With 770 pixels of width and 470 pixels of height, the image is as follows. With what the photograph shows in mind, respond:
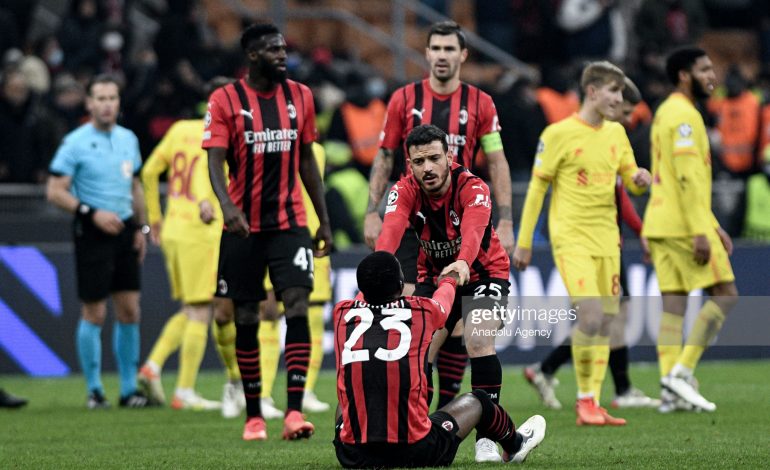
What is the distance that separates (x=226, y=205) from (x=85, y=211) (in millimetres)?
3329

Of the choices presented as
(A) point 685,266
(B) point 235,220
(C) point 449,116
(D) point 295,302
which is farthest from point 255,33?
(A) point 685,266

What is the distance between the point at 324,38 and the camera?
22.6m

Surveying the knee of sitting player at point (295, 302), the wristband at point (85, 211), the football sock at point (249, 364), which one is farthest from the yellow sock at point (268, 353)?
the knee of sitting player at point (295, 302)

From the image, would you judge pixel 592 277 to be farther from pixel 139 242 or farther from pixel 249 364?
pixel 139 242

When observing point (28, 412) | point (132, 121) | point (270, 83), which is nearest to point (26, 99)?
point (132, 121)

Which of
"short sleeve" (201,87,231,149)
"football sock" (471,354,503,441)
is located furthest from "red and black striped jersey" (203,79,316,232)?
"football sock" (471,354,503,441)

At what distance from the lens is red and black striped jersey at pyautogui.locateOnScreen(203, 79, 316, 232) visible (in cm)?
1018

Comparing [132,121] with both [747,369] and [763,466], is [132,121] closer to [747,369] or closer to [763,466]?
[747,369]

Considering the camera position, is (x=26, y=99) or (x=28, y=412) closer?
(x=28, y=412)

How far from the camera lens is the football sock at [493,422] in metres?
8.11

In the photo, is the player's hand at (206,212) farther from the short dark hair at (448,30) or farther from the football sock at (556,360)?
the football sock at (556,360)

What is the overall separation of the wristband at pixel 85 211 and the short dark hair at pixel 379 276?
18.3 feet

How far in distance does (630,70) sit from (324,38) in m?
4.40

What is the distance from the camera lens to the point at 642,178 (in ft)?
36.8
